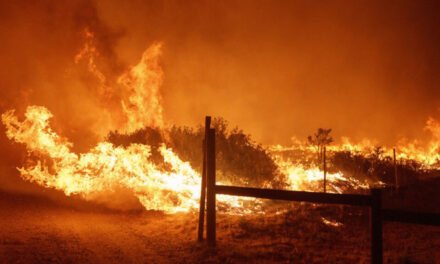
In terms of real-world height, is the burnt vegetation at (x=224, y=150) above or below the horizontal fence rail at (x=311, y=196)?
above

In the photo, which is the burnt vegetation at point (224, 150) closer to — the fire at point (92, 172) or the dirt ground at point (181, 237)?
the fire at point (92, 172)

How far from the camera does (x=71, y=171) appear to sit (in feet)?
50.7

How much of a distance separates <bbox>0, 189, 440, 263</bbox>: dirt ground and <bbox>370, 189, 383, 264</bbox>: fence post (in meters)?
1.17

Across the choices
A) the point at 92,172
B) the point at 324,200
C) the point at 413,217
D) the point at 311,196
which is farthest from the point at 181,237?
the point at 92,172

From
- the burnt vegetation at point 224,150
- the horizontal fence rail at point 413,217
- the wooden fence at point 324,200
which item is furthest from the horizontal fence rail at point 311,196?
the burnt vegetation at point 224,150

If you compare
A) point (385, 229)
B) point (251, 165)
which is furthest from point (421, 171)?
point (385, 229)

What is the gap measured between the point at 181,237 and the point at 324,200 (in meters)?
5.08

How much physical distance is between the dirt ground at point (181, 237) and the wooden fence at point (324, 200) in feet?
3.79

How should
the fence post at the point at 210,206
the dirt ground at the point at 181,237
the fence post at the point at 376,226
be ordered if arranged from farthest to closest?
1. the fence post at the point at 210,206
2. the dirt ground at the point at 181,237
3. the fence post at the point at 376,226

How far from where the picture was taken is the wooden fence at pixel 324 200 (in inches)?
254

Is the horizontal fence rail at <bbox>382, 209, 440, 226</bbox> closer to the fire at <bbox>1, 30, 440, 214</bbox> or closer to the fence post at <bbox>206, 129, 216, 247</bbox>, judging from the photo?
the fence post at <bbox>206, 129, 216, 247</bbox>

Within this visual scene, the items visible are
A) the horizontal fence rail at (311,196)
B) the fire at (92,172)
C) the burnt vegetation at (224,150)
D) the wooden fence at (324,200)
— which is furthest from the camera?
the burnt vegetation at (224,150)

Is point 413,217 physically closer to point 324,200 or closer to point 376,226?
point 376,226

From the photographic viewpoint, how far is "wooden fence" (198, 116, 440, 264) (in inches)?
254
